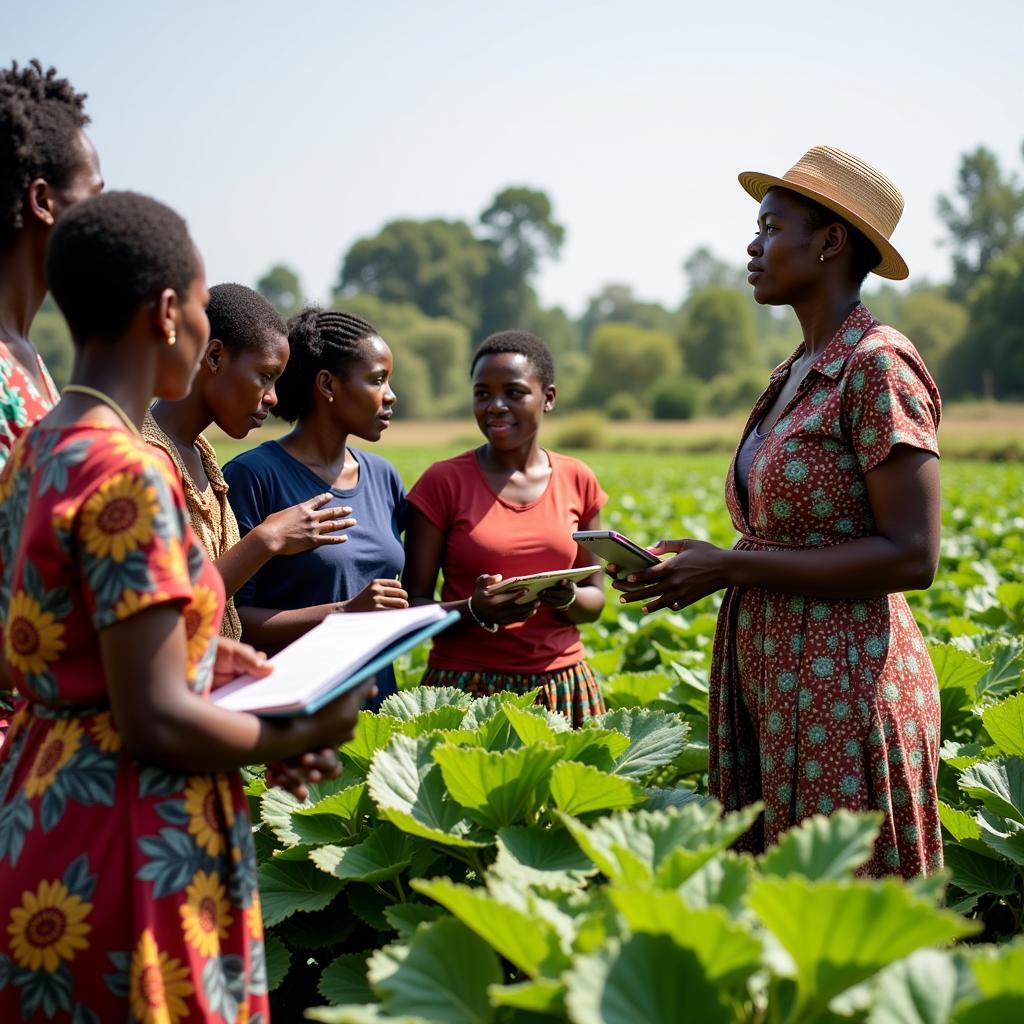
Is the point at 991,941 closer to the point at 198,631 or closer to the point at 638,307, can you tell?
the point at 198,631

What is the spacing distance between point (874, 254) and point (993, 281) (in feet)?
220

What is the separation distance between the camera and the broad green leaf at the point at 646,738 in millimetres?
2605

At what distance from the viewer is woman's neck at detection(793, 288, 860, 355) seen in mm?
2871

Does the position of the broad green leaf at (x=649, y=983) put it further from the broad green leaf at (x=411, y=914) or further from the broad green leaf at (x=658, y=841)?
the broad green leaf at (x=411, y=914)

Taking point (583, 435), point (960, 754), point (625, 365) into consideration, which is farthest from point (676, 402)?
point (960, 754)

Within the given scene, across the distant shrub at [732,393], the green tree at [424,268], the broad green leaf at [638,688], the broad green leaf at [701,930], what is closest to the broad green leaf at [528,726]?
the broad green leaf at [701,930]

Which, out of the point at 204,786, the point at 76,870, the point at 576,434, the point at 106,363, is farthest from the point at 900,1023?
the point at 576,434

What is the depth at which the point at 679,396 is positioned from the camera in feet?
228

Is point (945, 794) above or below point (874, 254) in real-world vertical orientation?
below

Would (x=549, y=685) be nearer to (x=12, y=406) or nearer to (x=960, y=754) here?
(x=960, y=754)

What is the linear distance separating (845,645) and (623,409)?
72.2 metres

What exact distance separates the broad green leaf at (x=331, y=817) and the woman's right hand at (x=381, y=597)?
59 cm

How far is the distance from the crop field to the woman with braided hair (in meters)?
0.50

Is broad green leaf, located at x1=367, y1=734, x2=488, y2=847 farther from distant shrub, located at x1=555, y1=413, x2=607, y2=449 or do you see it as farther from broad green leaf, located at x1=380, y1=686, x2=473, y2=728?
distant shrub, located at x1=555, y1=413, x2=607, y2=449
